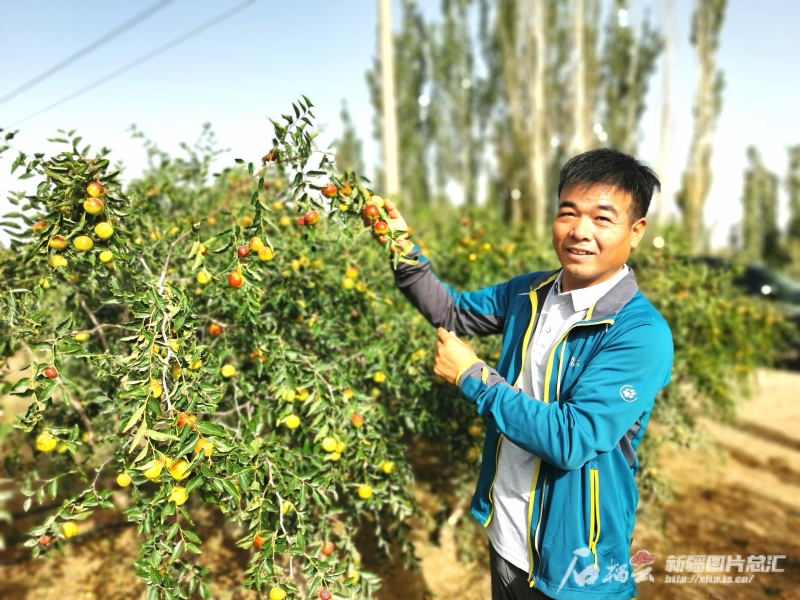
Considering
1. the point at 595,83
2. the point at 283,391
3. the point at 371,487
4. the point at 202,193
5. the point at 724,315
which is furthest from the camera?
the point at 595,83

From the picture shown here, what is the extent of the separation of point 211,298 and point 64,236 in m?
0.51

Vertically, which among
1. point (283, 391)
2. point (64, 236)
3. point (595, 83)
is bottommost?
point (283, 391)

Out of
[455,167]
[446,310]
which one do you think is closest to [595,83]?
[455,167]

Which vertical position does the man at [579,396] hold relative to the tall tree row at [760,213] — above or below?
below

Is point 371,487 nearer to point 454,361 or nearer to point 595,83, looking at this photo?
point 454,361

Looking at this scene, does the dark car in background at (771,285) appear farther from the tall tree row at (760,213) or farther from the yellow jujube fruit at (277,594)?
the tall tree row at (760,213)

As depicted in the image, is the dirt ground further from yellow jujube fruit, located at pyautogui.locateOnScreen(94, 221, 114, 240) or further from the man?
yellow jujube fruit, located at pyautogui.locateOnScreen(94, 221, 114, 240)

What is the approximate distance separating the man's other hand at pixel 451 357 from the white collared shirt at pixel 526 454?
172 mm

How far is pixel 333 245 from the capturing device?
2223 millimetres

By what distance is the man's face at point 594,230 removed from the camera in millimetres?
1236

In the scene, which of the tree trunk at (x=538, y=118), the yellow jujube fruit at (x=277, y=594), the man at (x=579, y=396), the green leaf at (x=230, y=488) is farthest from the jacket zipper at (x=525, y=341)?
the tree trunk at (x=538, y=118)

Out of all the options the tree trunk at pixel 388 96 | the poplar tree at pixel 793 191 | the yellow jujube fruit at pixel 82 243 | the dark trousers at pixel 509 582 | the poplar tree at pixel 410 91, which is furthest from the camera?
the poplar tree at pixel 410 91

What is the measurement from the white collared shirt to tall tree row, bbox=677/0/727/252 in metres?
15.1

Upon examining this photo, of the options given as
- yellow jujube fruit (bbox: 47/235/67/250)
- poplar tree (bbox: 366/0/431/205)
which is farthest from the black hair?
poplar tree (bbox: 366/0/431/205)
